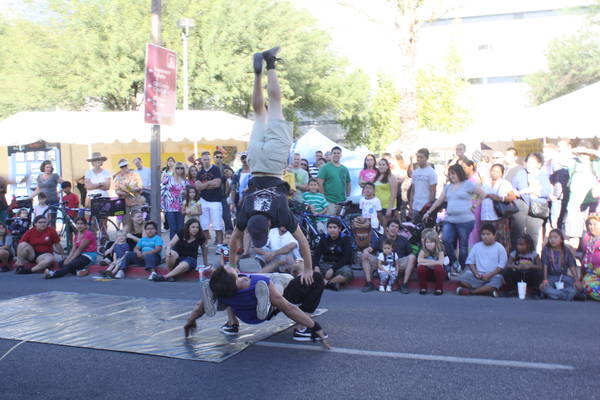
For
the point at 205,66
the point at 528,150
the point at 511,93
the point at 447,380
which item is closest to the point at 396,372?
the point at 447,380

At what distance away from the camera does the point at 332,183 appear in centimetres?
1178

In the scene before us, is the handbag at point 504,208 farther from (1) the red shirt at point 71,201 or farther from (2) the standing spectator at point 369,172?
(1) the red shirt at point 71,201

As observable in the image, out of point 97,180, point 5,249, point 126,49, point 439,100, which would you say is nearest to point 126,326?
point 5,249

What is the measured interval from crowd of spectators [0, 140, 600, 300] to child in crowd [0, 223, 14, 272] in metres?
0.03

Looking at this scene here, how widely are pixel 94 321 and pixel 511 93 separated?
4653cm

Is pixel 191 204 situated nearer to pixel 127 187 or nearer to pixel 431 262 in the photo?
pixel 127 187

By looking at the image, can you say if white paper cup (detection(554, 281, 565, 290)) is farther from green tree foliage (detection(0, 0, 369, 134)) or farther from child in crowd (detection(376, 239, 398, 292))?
green tree foliage (detection(0, 0, 369, 134))

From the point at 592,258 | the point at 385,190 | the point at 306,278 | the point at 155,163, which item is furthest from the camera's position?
the point at 155,163

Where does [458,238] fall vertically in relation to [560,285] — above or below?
above

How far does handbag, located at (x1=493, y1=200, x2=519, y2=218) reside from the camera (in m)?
9.30

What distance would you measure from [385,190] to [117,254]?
4.98m

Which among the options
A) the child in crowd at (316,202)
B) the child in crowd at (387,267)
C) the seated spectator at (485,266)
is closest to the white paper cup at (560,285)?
the seated spectator at (485,266)

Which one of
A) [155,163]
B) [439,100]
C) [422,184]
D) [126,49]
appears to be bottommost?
[422,184]

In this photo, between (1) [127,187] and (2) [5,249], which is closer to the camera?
(2) [5,249]
